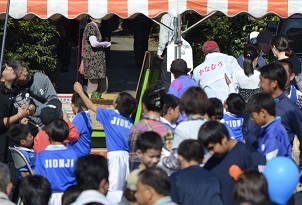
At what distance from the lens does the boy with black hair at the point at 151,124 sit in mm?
7102

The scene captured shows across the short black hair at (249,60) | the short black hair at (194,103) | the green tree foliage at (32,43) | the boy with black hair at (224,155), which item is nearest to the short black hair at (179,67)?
the short black hair at (249,60)

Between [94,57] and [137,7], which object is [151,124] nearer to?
[137,7]

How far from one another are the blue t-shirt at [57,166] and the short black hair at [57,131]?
0.29 ft

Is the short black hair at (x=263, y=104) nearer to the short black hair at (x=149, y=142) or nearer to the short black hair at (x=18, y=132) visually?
the short black hair at (x=149, y=142)

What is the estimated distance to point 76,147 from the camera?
28.4ft

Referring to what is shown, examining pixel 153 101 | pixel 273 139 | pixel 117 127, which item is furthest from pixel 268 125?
pixel 117 127

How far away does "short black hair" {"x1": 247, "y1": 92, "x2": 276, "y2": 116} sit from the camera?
6.69 m

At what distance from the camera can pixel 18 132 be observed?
8.62 m

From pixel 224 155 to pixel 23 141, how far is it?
3.04 meters

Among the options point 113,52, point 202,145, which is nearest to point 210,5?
point 202,145

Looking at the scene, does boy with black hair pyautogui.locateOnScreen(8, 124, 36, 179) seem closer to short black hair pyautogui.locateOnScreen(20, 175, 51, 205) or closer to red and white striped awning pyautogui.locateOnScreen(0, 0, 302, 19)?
short black hair pyautogui.locateOnScreen(20, 175, 51, 205)

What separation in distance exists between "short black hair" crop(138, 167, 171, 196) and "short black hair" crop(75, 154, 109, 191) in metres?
0.40

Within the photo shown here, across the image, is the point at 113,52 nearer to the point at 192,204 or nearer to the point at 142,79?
the point at 142,79

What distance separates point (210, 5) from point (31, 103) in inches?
110
